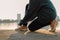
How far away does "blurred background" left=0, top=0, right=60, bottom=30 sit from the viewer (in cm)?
231

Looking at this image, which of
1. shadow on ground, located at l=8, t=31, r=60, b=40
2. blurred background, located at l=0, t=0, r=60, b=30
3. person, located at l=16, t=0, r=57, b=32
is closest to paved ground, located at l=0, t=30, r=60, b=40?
shadow on ground, located at l=8, t=31, r=60, b=40

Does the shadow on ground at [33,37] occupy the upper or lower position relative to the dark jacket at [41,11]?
lower

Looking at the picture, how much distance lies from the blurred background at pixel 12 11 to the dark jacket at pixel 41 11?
2.45ft

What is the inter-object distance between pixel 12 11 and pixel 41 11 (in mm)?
849

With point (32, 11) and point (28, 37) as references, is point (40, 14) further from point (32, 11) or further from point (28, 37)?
point (28, 37)

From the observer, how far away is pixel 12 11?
2.33 meters

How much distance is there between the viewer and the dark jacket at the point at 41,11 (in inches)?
59.9

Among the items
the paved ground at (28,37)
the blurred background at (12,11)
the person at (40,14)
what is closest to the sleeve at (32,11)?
the person at (40,14)

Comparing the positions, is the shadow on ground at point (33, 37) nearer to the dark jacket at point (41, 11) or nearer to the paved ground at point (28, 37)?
the paved ground at point (28, 37)

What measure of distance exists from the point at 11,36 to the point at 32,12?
0.31 m

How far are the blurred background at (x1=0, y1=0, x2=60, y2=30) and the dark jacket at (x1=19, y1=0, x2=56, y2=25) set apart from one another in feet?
2.45

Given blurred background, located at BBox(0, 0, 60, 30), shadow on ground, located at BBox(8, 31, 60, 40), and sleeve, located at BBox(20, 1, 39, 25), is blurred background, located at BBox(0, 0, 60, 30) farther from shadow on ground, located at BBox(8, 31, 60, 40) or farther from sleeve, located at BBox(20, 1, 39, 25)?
shadow on ground, located at BBox(8, 31, 60, 40)

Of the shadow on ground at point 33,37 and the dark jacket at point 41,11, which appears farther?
the dark jacket at point 41,11

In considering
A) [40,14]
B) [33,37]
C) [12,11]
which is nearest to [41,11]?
[40,14]
